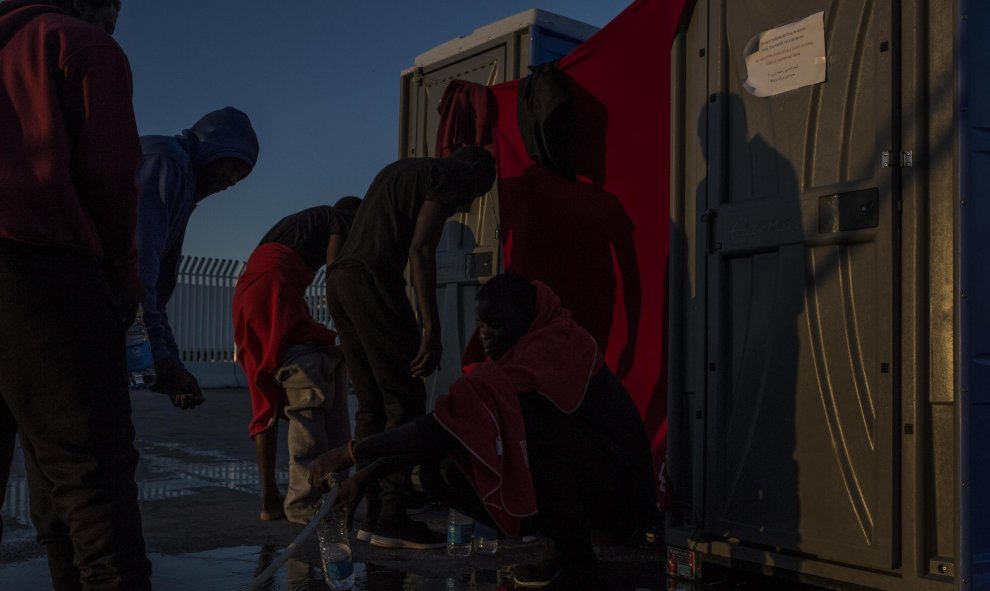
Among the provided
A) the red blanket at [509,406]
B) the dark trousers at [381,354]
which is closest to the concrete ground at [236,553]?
the dark trousers at [381,354]

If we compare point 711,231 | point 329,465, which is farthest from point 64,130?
point 711,231

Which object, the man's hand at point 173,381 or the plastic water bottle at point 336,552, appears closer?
the man's hand at point 173,381

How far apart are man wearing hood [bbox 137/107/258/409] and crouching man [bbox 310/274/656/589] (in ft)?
1.84

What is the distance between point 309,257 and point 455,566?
1927 millimetres

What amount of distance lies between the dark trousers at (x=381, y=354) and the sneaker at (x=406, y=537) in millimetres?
45

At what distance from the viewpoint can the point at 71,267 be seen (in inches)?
86.0

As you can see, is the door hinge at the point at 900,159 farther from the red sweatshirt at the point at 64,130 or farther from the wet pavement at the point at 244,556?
the red sweatshirt at the point at 64,130

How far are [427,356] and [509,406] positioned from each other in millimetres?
1075

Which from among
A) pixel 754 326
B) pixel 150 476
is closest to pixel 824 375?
pixel 754 326

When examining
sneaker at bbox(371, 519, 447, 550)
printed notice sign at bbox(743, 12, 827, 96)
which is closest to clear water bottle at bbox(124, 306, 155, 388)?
sneaker at bbox(371, 519, 447, 550)

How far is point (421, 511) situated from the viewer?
17.1 ft

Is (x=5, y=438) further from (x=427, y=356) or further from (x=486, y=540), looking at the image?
(x=486, y=540)

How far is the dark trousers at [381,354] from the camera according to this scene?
14.1 feet

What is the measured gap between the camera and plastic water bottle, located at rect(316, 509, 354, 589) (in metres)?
3.45
